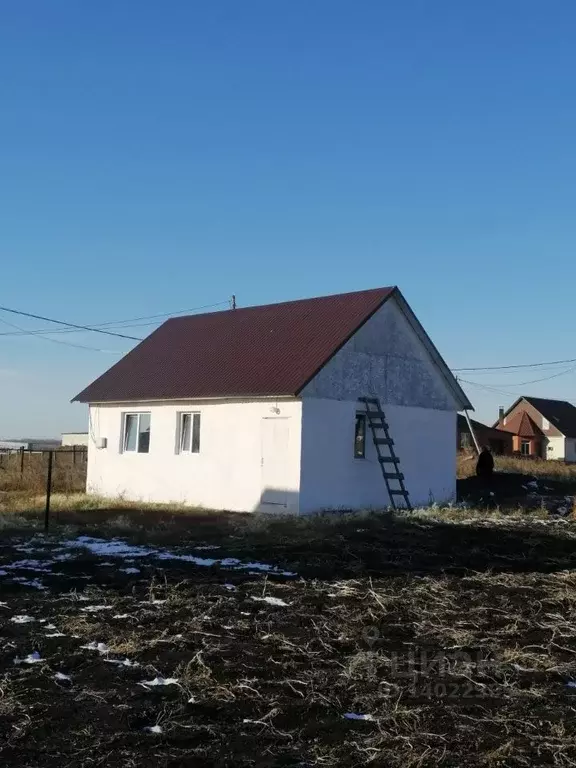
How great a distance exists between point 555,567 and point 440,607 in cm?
377

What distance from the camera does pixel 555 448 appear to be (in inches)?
2685

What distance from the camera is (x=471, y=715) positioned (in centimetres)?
534

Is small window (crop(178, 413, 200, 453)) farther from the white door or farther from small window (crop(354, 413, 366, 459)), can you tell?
small window (crop(354, 413, 366, 459))

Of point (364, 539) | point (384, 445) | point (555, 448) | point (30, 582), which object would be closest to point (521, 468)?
point (384, 445)

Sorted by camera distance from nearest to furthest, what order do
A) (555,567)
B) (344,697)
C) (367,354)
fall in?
(344,697)
(555,567)
(367,354)

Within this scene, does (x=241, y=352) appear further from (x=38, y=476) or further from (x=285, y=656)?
(x=285, y=656)

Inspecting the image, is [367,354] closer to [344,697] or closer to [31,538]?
[31,538]

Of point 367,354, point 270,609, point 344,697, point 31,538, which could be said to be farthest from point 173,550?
point 367,354

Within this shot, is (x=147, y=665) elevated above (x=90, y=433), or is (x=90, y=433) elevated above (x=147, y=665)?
(x=90, y=433)

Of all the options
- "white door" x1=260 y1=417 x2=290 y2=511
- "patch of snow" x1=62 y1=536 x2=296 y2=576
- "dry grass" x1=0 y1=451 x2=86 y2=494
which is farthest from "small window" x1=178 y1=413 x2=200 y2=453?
"patch of snow" x1=62 y1=536 x2=296 y2=576

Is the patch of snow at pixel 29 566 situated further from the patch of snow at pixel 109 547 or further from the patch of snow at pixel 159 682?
the patch of snow at pixel 159 682

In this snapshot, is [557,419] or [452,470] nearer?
[452,470]

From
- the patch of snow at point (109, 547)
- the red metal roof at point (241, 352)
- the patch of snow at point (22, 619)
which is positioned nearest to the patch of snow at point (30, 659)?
the patch of snow at point (22, 619)

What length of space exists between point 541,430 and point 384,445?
172ft
